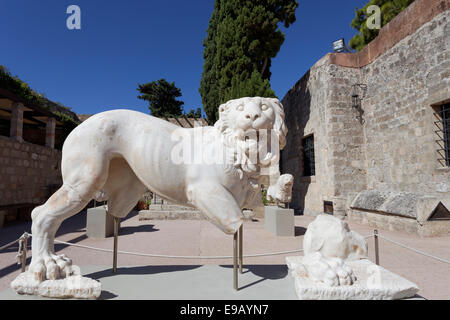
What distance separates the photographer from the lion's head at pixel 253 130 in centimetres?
166

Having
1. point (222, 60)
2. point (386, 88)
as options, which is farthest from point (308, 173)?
point (222, 60)

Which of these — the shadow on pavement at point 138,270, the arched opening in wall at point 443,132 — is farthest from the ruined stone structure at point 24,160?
the arched opening in wall at point 443,132

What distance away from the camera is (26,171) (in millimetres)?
8352

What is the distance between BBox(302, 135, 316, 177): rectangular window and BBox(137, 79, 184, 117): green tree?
50.0 ft

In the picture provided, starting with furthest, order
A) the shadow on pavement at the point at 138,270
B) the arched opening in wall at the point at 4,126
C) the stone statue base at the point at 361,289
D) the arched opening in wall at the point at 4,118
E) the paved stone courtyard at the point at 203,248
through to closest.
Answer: the arched opening in wall at the point at 4,126 → the arched opening in wall at the point at 4,118 → the paved stone courtyard at the point at 203,248 → the shadow on pavement at the point at 138,270 → the stone statue base at the point at 361,289

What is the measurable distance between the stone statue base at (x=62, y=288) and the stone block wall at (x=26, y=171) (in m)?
7.45

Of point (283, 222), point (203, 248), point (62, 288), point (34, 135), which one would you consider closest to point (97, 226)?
point (203, 248)

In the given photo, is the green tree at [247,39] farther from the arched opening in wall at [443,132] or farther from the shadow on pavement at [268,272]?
the shadow on pavement at [268,272]

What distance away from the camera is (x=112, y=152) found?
6.03 feet

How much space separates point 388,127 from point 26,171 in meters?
Answer: 10.9

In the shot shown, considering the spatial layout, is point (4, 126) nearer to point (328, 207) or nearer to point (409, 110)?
point (328, 207)

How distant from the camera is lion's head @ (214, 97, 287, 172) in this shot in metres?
1.66
